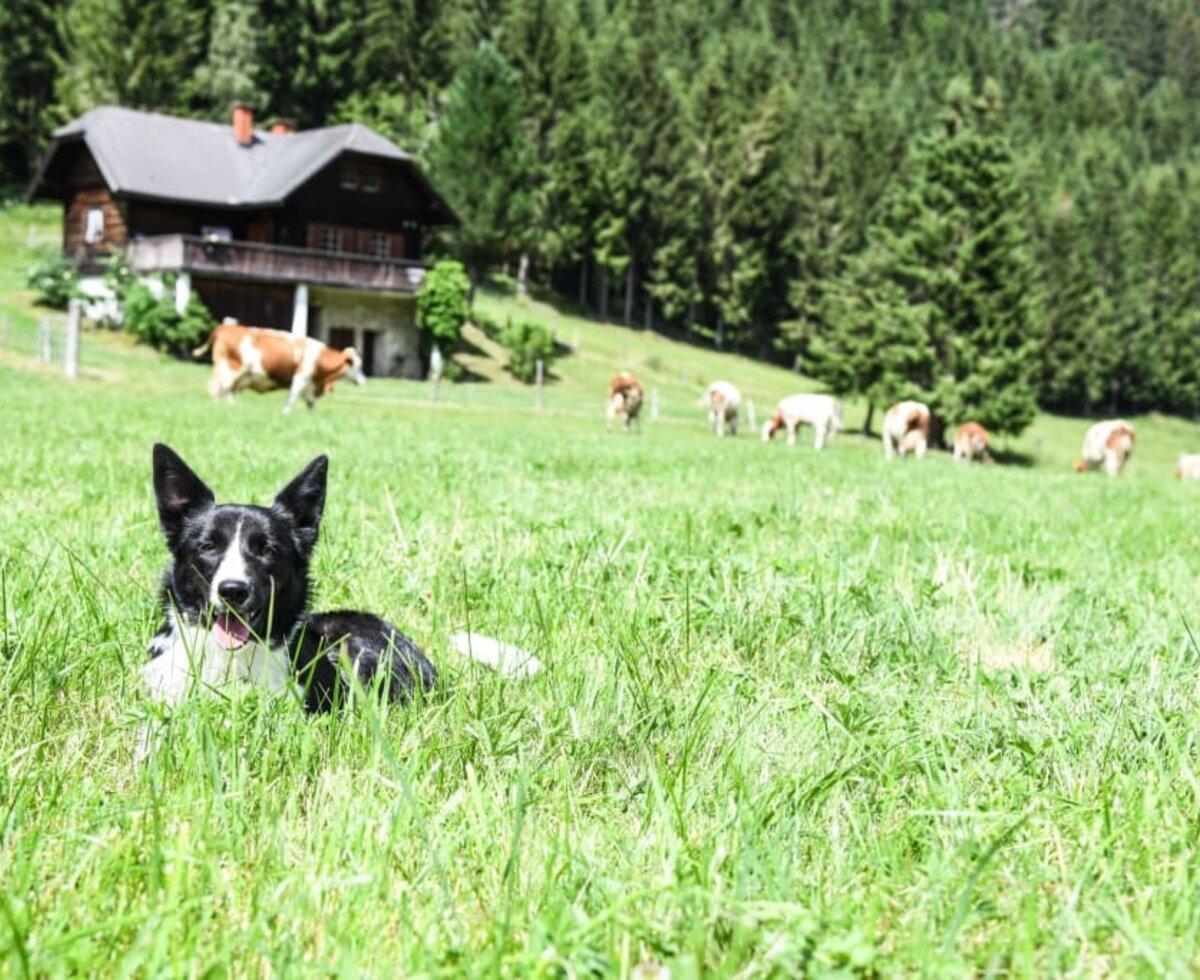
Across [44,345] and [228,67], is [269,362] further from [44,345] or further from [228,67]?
[228,67]

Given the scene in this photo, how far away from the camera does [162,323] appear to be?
38.2 metres

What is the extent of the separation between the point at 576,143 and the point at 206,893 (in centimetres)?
7383

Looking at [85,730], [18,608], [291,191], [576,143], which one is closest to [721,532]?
[18,608]

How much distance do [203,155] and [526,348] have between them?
14983 mm

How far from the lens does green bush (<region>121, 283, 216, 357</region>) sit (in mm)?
38250

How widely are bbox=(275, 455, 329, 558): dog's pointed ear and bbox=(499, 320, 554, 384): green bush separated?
4602 cm

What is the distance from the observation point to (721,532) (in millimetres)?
6270

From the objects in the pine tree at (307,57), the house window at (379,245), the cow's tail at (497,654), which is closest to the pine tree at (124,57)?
the pine tree at (307,57)

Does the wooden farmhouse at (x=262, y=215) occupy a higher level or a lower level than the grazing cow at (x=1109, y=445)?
higher

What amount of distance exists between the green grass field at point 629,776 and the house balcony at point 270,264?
127 feet

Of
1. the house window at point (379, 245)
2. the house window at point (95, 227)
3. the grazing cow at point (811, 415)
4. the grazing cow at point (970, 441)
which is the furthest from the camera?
the house window at point (379, 245)

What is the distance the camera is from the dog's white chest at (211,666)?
271 cm

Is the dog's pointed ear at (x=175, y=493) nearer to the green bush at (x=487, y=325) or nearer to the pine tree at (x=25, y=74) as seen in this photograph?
the green bush at (x=487, y=325)

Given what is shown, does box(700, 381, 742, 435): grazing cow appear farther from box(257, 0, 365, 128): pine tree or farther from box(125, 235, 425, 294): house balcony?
box(257, 0, 365, 128): pine tree
